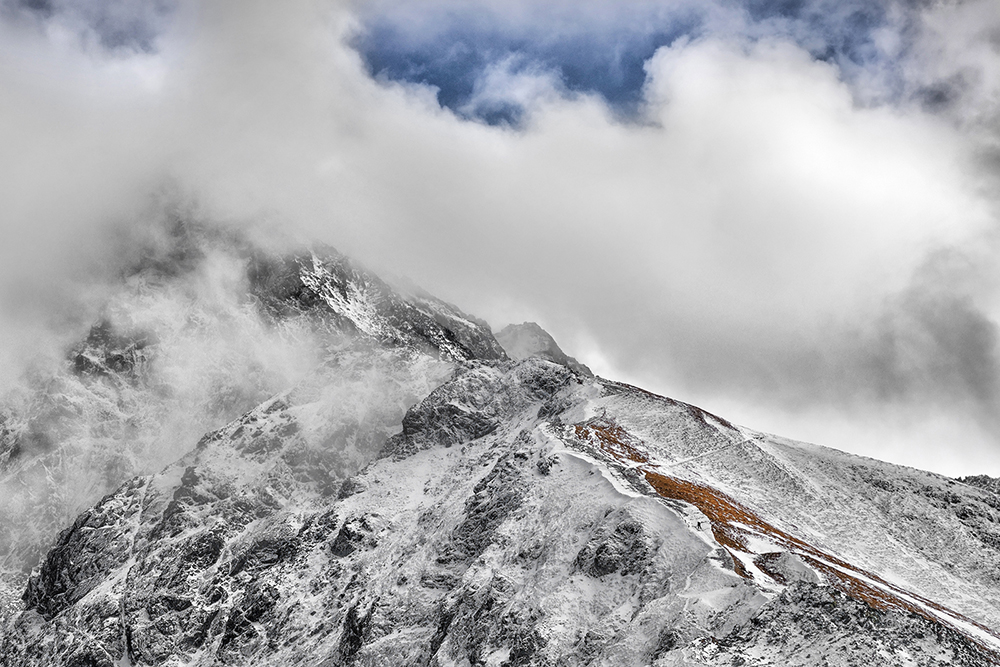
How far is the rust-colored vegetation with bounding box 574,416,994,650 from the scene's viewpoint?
192 ft

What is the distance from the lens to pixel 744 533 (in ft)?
225

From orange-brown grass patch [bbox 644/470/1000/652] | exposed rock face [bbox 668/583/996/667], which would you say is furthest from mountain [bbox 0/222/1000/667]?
orange-brown grass patch [bbox 644/470/1000/652]

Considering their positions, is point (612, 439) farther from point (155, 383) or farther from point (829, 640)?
point (155, 383)

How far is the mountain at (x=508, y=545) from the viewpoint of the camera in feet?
182

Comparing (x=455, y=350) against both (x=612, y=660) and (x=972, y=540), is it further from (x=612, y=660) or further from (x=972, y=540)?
(x=612, y=660)

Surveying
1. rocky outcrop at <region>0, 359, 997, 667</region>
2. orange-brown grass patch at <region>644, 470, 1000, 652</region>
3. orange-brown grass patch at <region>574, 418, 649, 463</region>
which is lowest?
rocky outcrop at <region>0, 359, 997, 667</region>

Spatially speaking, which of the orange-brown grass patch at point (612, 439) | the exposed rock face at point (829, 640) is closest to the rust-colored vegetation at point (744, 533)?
the orange-brown grass patch at point (612, 439)

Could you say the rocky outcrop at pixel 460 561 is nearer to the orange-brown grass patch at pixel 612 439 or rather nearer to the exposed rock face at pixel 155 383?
the orange-brown grass patch at pixel 612 439

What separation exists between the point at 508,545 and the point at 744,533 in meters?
20.1

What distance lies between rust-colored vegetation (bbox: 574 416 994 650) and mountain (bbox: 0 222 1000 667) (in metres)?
0.42

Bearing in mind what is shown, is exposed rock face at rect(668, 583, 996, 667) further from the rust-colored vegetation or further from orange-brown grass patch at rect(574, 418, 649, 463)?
orange-brown grass patch at rect(574, 418, 649, 463)

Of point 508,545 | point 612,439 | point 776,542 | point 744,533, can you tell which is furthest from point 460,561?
point 776,542

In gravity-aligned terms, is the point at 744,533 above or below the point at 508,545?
above

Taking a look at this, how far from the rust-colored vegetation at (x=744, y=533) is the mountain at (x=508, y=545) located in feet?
1.37
